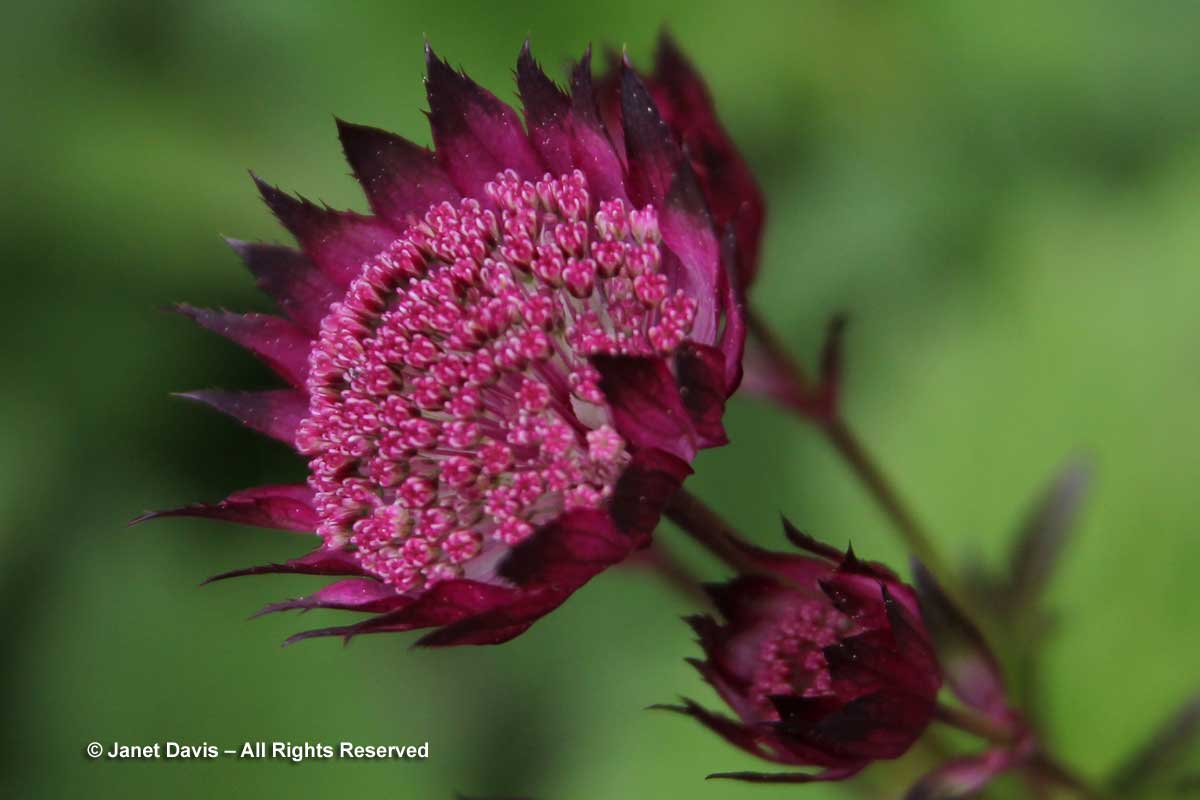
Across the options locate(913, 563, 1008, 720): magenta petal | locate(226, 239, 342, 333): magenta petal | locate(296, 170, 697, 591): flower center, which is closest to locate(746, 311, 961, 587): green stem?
locate(913, 563, 1008, 720): magenta petal

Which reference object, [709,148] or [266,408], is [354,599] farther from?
[709,148]

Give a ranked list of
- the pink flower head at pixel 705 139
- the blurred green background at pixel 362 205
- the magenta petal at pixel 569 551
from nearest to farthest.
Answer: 1. the magenta petal at pixel 569 551
2. the pink flower head at pixel 705 139
3. the blurred green background at pixel 362 205

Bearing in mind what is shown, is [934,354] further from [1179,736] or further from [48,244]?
[48,244]

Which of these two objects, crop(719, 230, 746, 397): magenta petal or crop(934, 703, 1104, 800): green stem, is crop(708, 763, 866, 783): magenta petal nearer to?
crop(934, 703, 1104, 800): green stem

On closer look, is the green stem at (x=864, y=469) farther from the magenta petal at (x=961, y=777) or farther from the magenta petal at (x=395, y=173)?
the magenta petal at (x=395, y=173)

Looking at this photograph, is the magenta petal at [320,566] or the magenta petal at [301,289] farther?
the magenta petal at [301,289]

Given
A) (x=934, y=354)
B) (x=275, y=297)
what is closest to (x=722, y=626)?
(x=275, y=297)

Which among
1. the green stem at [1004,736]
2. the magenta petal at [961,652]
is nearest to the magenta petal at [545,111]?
the magenta petal at [961,652]
